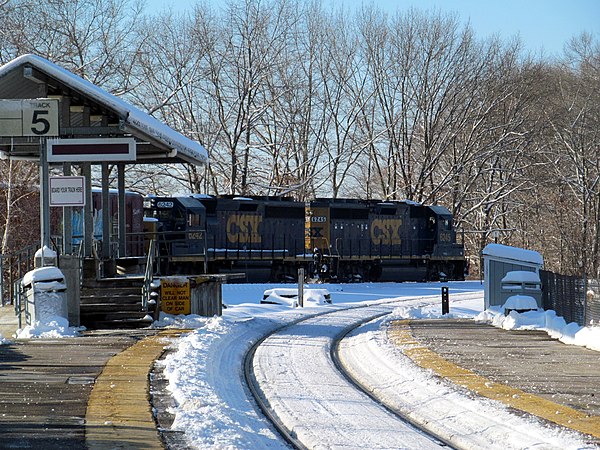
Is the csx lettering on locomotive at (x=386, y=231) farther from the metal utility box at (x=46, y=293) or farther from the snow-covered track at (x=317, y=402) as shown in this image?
the metal utility box at (x=46, y=293)

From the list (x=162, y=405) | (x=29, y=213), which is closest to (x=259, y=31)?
(x=29, y=213)

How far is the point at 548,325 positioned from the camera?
650 inches

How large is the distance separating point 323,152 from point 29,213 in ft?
66.3

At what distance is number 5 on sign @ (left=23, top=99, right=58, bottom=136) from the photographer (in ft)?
50.2

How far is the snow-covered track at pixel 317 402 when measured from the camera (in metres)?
7.74

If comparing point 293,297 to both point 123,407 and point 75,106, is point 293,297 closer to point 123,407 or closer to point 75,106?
point 75,106

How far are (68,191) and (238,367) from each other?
4805 mm

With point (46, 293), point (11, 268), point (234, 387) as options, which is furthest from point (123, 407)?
point (11, 268)

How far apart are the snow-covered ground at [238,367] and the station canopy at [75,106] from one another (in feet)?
11.3

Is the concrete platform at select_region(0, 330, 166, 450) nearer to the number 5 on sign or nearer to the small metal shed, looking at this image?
the number 5 on sign

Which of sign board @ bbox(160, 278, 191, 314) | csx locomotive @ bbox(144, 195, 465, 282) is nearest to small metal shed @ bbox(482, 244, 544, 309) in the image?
sign board @ bbox(160, 278, 191, 314)

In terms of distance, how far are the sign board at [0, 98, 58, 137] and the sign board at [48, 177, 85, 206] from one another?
2.80 ft

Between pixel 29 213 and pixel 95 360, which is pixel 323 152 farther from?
pixel 95 360

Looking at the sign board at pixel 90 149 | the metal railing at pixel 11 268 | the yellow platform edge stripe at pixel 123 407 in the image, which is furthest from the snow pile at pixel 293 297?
the yellow platform edge stripe at pixel 123 407
